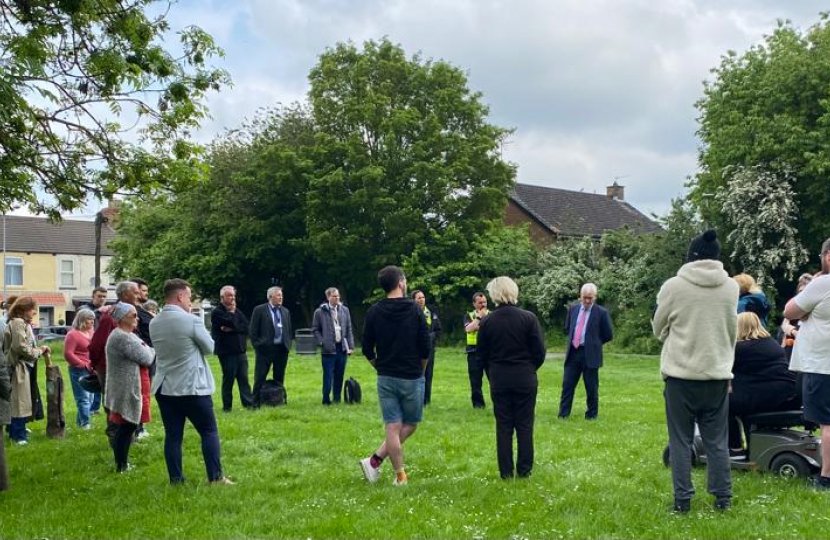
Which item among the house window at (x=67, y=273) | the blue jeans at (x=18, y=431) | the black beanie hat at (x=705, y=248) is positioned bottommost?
the blue jeans at (x=18, y=431)

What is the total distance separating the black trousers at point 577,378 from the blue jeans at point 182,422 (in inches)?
251

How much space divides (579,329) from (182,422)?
6.79 m

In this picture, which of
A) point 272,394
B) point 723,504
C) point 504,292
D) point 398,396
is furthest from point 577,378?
point 723,504

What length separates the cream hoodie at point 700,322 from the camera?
21.9 ft

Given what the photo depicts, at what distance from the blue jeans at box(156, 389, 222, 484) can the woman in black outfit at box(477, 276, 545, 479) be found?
2654 mm

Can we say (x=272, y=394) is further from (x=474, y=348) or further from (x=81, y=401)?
(x=474, y=348)

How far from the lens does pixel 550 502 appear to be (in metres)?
7.07

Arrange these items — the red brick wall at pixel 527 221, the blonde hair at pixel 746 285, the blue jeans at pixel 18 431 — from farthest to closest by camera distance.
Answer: the red brick wall at pixel 527 221, the blue jeans at pixel 18 431, the blonde hair at pixel 746 285

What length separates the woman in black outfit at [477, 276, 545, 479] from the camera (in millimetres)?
7949

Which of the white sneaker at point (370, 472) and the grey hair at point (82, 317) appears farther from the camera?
the grey hair at point (82, 317)

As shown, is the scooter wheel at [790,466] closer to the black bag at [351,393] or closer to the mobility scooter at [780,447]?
the mobility scooter at [780,447]

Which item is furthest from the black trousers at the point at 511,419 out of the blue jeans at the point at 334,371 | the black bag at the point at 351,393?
the black bag at the point at 351,393

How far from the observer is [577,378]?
42.8 feet

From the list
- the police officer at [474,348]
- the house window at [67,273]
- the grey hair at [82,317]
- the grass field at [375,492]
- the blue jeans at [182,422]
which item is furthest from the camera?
the house window at [67,273]
